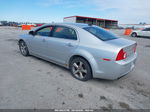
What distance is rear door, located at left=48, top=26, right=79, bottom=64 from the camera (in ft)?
10.1

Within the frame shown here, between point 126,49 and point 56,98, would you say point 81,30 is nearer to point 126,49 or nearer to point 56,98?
point 126,49

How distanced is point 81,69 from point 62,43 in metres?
0.96

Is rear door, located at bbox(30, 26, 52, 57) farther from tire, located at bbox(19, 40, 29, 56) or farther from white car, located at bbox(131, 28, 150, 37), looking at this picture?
white car, located at bbox(131, 28, 150, 37)

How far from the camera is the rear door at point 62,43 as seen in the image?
307 cm

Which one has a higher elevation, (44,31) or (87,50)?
(44,31)

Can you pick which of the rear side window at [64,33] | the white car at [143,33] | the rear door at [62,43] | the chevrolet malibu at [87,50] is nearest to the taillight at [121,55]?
the chevrolet malibu at [87,50]

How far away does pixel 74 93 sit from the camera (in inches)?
101

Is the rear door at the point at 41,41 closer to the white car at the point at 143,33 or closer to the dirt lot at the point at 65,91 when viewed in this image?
the dirt lot at the point at 65,91

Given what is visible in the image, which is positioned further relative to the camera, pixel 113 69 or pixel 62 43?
pixel 62 43

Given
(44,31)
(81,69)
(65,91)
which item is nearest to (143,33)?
Result: (44,31)

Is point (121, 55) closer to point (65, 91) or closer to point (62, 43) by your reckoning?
point (65, 91)

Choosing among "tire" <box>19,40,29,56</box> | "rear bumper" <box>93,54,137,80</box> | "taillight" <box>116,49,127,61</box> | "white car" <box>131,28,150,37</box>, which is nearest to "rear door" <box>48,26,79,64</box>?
"rear bumper" <box>93,54,137,80</box>

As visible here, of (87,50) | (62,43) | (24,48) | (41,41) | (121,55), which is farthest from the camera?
(24,48)

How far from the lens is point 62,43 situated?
3.25 m
